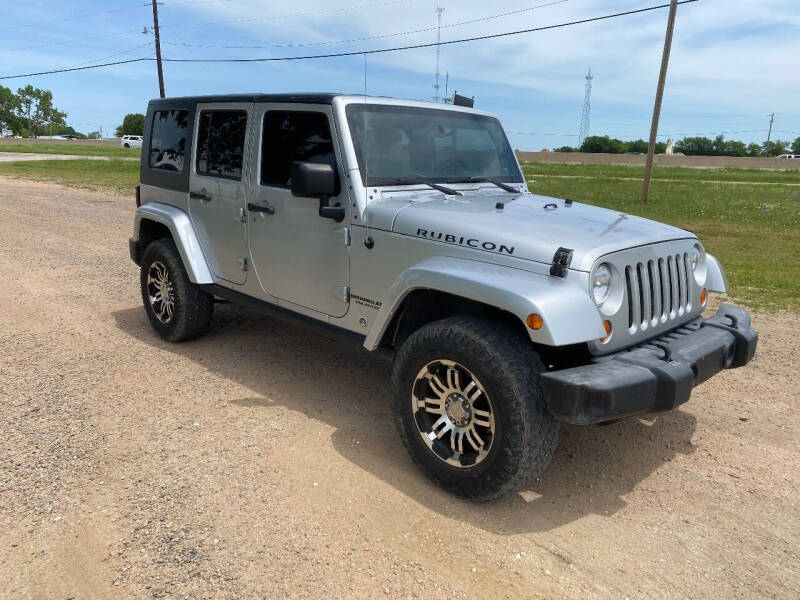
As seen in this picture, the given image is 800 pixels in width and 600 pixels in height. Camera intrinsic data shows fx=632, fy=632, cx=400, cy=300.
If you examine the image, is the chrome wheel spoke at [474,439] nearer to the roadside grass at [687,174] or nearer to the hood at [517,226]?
the hood at [517,226]

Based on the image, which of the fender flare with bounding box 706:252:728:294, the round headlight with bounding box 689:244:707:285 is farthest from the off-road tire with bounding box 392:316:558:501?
the fender flare with bounding box 706:252:728:294

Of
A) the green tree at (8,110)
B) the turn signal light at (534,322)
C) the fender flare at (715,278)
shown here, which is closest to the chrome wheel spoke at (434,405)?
the turn signal light at (534,322)

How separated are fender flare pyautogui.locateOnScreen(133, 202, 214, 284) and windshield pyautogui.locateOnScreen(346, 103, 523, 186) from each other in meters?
1.86

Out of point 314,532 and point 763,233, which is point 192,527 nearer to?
point 314,532

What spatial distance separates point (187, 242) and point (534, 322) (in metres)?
3.21

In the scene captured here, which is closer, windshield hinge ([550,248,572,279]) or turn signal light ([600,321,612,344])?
windshield hinge ([550,248,572,279])

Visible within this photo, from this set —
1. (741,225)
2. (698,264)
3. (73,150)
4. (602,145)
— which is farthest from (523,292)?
(602,145)

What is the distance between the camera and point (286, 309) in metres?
4.32

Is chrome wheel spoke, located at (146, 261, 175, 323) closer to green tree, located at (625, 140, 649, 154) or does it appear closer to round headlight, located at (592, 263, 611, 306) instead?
round headlight, located at (592, 263, 611, 306)

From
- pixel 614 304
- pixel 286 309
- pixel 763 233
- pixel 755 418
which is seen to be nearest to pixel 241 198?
pixel 286 309

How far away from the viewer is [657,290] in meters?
3.23

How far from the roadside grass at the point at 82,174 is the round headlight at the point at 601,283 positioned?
55.4 feet

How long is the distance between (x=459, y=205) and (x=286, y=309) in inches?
56.9

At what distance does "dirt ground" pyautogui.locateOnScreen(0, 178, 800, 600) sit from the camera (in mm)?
2604
